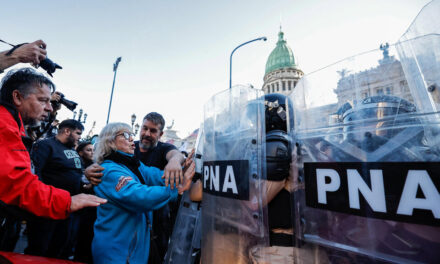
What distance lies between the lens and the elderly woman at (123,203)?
160cm

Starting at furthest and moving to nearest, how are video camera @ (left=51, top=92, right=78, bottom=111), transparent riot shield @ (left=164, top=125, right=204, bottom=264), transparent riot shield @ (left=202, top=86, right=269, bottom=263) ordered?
video camera @ (left=51, top=92, right=78, bottom=111) < transparent riot shield @ (left=164, top=125, right=204, bottom=264) < transparent riot shield @ (left=202, top=86, right=269, bottom=263)

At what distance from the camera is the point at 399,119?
0.78 m

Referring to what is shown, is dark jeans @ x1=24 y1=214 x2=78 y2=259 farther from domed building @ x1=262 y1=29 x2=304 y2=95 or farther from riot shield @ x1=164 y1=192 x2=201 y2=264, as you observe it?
domed building @ x1=262 y1=29 x2=304 y2=95

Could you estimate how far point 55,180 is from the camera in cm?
312

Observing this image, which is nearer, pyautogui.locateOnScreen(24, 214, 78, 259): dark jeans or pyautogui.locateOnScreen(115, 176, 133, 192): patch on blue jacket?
pyautogui.locateOnScreen(115, 176, 133, 192): patch on blue jacket

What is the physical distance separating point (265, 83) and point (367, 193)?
39.3 m

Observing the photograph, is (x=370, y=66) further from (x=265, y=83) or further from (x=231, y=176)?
(x=265, y=83)

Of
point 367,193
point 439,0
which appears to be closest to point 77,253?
point 367,193

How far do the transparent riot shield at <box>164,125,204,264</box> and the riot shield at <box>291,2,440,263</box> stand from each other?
1121 millimetres

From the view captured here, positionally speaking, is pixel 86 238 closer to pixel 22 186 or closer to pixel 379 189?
pixel 22 186

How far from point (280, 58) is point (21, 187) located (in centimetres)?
3938

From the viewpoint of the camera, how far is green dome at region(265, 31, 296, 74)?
35062 millimetres

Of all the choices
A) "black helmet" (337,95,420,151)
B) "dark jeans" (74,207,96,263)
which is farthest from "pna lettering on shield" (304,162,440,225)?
"dark jeans" (74,207,96,263)

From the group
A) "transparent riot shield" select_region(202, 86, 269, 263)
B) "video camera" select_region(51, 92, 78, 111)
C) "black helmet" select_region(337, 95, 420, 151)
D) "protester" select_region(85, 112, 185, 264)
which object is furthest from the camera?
"video camera" select_region(51, 92, 78, 111)
